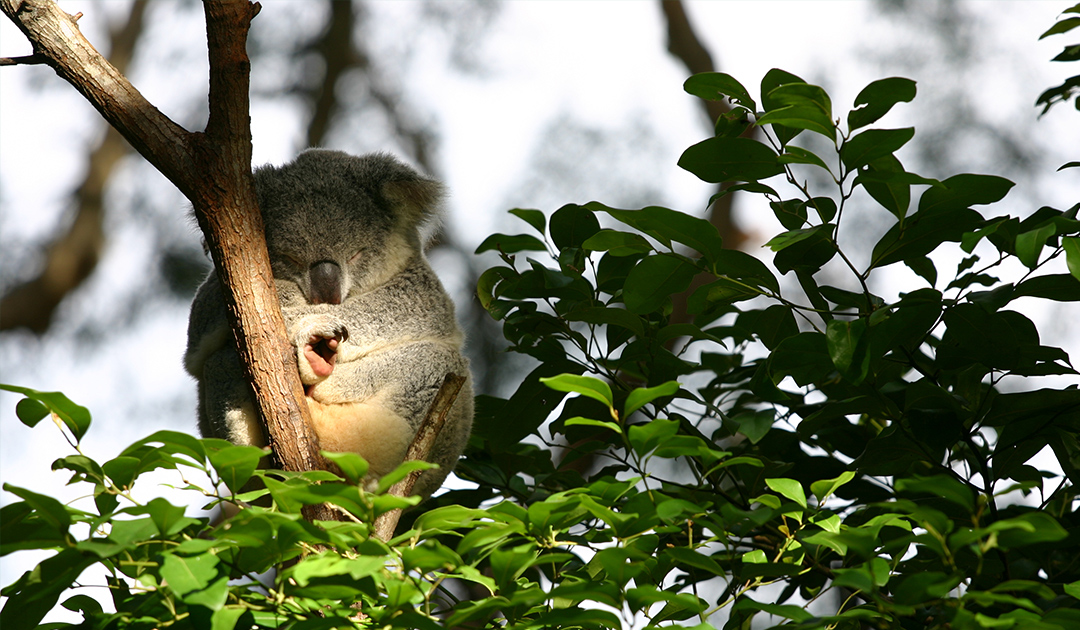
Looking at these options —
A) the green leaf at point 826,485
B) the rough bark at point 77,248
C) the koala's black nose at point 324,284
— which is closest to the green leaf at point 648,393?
the green leaf at point 826,485

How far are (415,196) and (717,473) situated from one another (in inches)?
37.7

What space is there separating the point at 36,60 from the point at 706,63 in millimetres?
3788

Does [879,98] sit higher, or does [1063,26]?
[1063,26]

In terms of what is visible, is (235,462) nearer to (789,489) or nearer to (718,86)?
(789,489)

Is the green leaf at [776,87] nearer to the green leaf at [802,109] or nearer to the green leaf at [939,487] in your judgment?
the green leaf at [802,109]

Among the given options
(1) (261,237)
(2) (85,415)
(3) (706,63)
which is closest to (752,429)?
(1) (261,237)

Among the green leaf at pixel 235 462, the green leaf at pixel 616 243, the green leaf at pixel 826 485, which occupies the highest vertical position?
the green leaf at pixel 616 243

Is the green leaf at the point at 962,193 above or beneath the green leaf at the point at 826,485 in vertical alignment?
above

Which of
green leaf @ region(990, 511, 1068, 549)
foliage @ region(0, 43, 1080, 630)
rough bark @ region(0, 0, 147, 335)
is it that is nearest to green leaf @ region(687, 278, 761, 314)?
foliage @ region(0, 43, 1080, 630)

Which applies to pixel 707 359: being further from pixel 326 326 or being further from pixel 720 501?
pixel 326 326

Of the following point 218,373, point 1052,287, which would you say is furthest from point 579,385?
point 218,373

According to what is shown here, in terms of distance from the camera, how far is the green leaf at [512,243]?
1.60 m

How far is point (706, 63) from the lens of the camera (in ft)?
15.4

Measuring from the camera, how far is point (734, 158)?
1.28m
